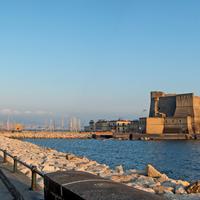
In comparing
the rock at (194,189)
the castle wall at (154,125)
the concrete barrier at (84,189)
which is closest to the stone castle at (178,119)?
the castle wall at (154,125)

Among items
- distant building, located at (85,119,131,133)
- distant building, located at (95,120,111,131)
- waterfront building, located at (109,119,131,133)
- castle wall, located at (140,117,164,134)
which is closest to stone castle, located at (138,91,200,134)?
castle wall, located at (140,117,164,134)

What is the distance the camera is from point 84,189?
403 centimetres

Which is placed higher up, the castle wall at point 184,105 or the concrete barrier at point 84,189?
the castle wall at point 184,105

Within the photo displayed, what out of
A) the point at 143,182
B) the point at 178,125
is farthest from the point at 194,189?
the point at 178,125

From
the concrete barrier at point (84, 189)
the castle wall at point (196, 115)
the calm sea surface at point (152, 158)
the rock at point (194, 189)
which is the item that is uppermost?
the castle wall at point (196, 115)

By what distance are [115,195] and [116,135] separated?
96249 millimetres

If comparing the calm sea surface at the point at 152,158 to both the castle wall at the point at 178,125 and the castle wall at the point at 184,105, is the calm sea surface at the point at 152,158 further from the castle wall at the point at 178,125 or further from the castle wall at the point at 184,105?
the castle wall at the point at 184,105

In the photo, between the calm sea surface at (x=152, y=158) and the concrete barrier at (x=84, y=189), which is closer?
the concrete barrier at (x=84, y=189)

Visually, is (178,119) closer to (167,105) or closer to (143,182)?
(167,105)

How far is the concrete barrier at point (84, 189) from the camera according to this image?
3620 millimetres

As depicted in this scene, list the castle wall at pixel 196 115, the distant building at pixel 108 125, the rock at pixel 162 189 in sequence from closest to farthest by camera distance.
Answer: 1. the rock at pixel 162 189
2. the castle wall at pixel 196 115
3. the distant building at pixel 108 125

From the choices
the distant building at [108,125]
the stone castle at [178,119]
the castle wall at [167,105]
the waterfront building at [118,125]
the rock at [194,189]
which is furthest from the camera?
the distant building at [108,125]

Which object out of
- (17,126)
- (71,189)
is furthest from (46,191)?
(17,126)

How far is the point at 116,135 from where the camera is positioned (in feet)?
326
